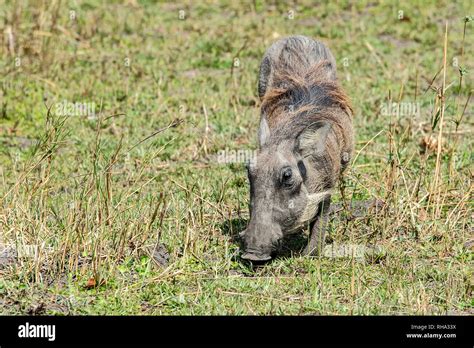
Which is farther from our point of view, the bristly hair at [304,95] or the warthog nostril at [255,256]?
the bristly hair at [304,95]

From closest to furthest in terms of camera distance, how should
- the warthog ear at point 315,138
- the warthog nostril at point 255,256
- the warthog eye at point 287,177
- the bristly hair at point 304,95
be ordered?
1. the warthog nostril at point 255,256
2. the warthog eye at point 287,177
3. the warthog ear at point 315,138
4. the bristly hair at point 304,95

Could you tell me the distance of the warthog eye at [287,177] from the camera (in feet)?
18.2

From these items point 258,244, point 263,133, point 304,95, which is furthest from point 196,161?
point 258,244

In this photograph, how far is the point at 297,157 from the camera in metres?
5.71

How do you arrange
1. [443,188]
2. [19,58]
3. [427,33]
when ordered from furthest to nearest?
[427,33] → [19,58] → [443,188]

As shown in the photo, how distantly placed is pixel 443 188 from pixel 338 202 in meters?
0.70

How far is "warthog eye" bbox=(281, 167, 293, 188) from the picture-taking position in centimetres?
555

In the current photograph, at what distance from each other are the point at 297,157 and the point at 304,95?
62 centimetres

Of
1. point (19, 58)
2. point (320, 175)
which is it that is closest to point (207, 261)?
point (320, 175)

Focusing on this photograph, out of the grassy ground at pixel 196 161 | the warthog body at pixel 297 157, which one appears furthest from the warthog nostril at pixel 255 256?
the grassy ground at pixel 196 161

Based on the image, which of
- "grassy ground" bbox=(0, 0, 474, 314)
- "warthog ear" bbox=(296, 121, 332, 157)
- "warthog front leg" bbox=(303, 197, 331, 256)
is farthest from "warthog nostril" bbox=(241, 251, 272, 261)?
"warthog ear" bbox=(296, 121, 332, 157)

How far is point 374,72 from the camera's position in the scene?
9.60m

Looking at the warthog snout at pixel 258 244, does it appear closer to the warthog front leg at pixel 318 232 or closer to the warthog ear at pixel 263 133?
the warthog front leg at pixel 318 232

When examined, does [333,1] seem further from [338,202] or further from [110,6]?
[338,202]
